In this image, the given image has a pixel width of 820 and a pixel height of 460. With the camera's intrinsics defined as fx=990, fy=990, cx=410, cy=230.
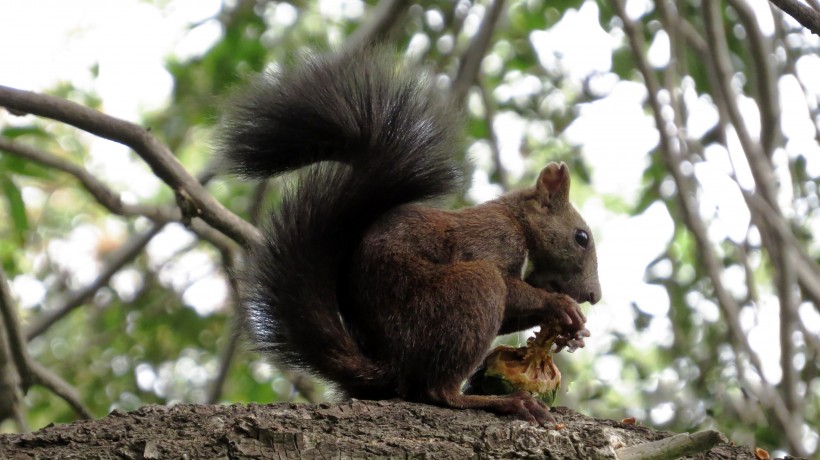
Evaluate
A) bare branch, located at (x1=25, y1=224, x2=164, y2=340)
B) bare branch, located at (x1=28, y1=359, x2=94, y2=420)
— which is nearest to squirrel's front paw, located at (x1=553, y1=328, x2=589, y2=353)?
bare branch, located at (x1=28, y1=359, x2=94, y2=420)

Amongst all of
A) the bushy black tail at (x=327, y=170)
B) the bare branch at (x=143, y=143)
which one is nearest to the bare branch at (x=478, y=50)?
the bushy black tail at (x=327, y=170)

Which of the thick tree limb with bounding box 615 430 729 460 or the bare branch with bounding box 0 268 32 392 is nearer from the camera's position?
the thick tree limb with bounding box 615 430 729 460

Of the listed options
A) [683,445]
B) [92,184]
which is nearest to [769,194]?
[683,445]

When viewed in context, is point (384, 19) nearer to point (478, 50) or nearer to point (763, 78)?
point (478, 50)

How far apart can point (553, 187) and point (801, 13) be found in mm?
1150

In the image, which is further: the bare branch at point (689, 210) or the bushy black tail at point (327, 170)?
the bare branch at point (689, 210)

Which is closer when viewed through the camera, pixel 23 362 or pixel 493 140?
pixel 23 362

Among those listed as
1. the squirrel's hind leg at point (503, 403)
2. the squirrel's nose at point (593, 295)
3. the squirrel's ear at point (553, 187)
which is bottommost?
the squirrel's hind leg at point (503, 403)

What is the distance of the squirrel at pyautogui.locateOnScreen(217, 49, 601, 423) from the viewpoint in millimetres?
2121

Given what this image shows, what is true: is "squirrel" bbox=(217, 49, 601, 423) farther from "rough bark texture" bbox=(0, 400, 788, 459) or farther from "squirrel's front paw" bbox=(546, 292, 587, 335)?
"rough bark texture" bbox=(0, 400, 788, 459)

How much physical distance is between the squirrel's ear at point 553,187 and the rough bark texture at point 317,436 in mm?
978

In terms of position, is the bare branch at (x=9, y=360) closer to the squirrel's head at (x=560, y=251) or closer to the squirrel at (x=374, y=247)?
the squirrel at (x=374, y=247)

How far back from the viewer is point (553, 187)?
275 cm

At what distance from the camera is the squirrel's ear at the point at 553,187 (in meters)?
2.73
